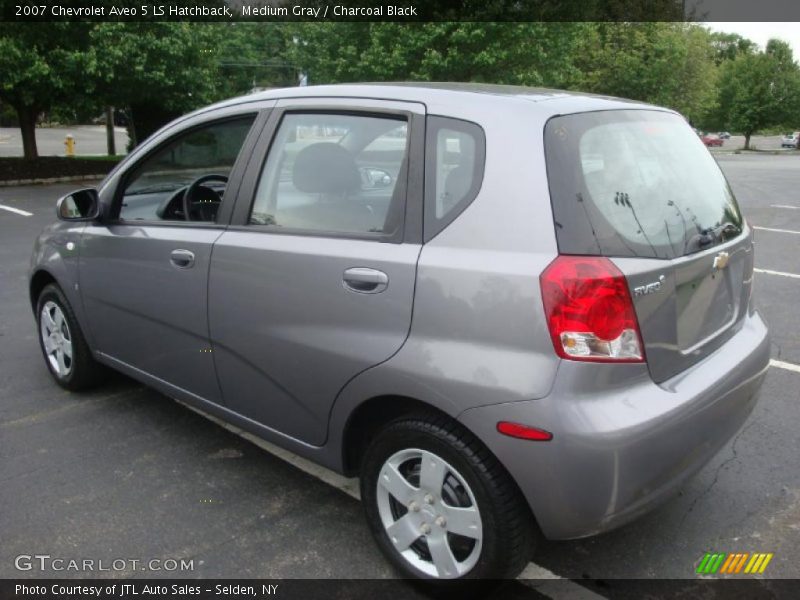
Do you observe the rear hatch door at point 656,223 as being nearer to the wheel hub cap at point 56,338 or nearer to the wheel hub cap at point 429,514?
the wheel hub cap at point 429,514

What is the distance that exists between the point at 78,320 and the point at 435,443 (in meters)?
2.66

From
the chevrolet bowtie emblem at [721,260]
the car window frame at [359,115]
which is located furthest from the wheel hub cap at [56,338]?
the chevrolet bowtie emblem at [721,260]

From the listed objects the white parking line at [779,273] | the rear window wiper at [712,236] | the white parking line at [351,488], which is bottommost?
the white parking line at [351,488]

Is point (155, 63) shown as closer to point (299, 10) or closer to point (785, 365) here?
point (299, 10)

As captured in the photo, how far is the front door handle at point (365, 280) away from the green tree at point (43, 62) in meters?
14.6

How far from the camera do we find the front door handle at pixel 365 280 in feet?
7.84

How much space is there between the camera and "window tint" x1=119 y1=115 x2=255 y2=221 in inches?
134

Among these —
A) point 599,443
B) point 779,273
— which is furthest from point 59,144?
point 599,443

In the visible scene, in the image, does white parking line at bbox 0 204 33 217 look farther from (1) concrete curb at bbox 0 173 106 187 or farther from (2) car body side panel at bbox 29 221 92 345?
(2) car body side panel at bbox 29 221 92 345

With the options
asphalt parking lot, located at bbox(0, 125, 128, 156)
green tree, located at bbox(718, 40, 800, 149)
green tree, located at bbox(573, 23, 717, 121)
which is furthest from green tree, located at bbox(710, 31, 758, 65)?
asphalt parking lot, located at bbox(0, 125, 128, 156)

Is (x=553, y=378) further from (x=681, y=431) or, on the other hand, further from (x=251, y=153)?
(x=251, y=153)

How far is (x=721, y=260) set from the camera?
2545 mm

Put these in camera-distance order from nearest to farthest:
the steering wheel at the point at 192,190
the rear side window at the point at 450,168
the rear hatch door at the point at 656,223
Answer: the rear hatch door at the point at 656,223, the rear side window at the point at 450,168, the steering wheel at the point at 192,190

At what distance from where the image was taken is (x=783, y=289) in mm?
6797
